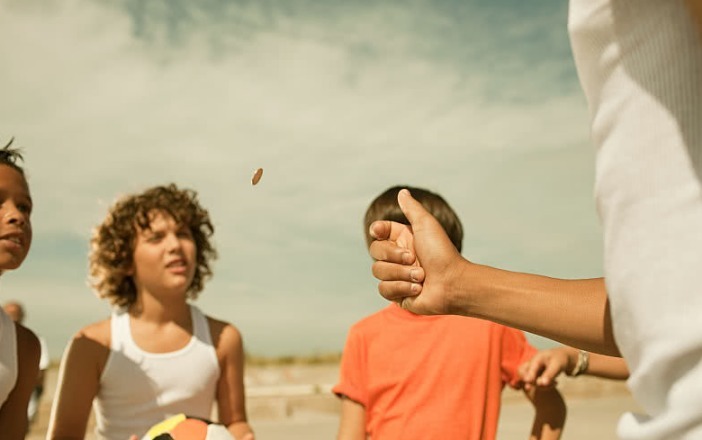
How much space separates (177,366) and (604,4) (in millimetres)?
3367

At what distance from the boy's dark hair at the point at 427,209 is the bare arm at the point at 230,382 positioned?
144 centimetres

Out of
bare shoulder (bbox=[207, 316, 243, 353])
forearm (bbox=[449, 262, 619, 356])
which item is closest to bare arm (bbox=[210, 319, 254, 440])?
bare shoulder (bbox=[207, 316, 243, 353])

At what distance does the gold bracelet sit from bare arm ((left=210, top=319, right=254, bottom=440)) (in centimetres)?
191

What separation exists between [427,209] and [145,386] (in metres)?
1.83

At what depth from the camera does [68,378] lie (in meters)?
3.92

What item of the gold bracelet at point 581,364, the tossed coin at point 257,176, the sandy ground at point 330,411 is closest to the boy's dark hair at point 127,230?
the tossed coin at point 257,176

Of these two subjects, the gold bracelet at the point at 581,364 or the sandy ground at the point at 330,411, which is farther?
the sandy ground at the point at 330,411

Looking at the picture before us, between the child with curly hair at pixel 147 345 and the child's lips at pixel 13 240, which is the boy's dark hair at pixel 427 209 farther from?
the child's lips at pixel 13 240

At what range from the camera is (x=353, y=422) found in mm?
3348

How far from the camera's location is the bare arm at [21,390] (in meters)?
3.46

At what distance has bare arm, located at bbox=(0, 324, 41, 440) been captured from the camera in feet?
11.4

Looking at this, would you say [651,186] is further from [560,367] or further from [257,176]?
[560,367]

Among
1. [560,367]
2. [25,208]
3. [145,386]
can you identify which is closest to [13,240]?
[25,208]

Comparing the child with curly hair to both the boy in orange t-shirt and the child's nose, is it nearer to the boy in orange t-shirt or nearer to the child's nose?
the boy in orange t-shirt
